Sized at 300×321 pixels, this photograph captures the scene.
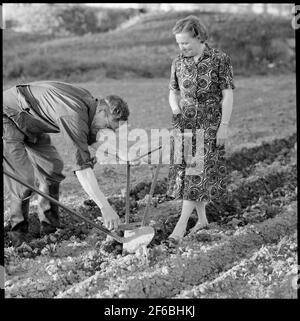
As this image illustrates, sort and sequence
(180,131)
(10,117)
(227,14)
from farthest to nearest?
1. (227,14)
2. (180,131)
3. (10,117)

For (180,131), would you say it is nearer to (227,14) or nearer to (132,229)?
(132,229)

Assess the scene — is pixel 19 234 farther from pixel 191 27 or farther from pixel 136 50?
pixel 136 50

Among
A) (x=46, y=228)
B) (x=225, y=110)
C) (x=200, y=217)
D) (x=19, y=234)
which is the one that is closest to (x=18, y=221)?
(x=19, y=234)

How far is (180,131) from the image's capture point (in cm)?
440

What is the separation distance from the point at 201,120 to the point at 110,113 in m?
0.91

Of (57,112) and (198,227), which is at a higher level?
(57,112)

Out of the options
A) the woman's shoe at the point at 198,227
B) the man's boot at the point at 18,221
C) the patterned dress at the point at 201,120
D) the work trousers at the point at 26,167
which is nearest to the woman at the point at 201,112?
the patterned dress at the point at 201,120

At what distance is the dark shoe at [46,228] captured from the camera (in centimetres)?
462

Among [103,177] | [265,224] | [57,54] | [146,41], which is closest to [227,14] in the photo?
[146,41]

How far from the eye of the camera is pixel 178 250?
4.19 m

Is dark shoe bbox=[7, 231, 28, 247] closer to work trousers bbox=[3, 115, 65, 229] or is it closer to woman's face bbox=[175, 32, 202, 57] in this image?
work trousers bbox=[3, 115, 65, 229]

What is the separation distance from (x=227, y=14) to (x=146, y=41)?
321 centimetres

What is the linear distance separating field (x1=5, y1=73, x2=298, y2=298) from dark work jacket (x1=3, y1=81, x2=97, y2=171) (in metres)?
0.76

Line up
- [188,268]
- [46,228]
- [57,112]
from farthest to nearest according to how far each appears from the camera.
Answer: [46,228], [188,268], [57,112]
